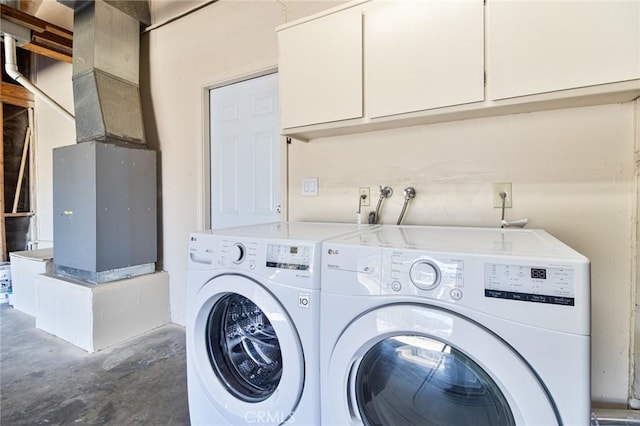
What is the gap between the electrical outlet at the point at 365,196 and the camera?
184 centimetres

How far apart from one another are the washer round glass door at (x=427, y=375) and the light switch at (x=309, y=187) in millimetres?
1203

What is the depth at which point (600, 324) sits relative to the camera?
4.40 feet

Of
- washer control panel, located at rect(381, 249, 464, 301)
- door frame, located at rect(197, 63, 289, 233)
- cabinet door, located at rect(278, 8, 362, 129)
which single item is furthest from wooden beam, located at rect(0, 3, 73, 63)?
washer control panel, located at rect(381, 249, 464, 301)

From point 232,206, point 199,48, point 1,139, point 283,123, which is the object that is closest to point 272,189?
point 232,206

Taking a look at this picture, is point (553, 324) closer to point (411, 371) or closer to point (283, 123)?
point (411, 371)

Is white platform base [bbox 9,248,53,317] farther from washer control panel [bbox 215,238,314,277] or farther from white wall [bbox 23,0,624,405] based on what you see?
washer control panel [bbox 215,238,314,277]

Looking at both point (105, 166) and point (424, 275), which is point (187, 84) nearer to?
point (105, 166)

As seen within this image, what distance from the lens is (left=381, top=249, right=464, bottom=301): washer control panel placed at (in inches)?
30.9

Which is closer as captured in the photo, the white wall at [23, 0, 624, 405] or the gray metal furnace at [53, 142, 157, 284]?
the white wall at [23, 0, 624, 405]

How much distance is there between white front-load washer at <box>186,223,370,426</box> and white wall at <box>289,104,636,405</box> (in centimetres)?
74

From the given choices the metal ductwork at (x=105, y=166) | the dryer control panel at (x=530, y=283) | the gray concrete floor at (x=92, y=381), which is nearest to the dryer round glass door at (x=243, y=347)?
the gray concrete floor at (x=92, y=381)

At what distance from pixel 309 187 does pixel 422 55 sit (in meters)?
1.00

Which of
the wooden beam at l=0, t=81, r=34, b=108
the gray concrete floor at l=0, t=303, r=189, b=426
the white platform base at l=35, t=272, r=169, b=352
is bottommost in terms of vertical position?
the gray concrete floor at l=0, t=303, r=189, b=426

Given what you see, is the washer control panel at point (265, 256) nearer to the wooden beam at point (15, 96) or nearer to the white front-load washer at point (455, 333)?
the white front-load washer at point (455, 333)
